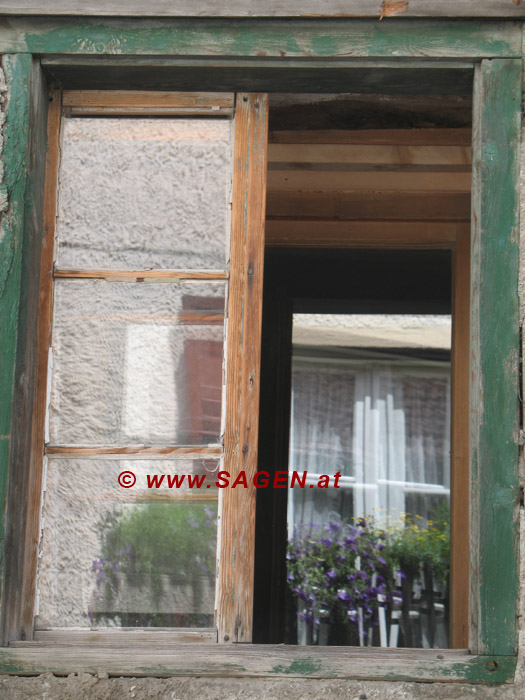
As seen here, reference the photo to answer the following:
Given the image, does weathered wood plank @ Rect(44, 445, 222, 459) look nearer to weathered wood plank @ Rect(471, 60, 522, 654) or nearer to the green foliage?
weathered wood plank @ Rect(471, 60, 522, 654)

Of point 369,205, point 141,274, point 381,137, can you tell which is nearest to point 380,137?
point 381,137

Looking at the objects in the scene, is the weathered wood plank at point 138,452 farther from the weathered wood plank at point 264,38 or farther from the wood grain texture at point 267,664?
the weathered wood plank at point 264,38

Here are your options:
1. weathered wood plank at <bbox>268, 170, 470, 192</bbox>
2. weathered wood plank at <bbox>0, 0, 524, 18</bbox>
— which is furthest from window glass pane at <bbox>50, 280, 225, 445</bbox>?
weathered wood plank at <bbox>268, 170, 470, 192</bbox>

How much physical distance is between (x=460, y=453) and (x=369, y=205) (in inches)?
40.0

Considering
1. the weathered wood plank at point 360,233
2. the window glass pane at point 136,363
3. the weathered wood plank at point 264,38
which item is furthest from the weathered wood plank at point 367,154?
the window glass pane at point 136,363

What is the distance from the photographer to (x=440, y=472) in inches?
275

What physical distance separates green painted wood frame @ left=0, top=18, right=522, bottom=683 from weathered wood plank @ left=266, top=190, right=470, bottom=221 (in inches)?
53.2

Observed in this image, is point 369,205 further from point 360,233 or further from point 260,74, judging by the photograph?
point 260,74

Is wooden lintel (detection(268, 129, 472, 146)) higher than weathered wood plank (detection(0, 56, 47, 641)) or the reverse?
higher

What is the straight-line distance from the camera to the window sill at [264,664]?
1822 millimetres

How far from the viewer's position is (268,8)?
6.72 ft

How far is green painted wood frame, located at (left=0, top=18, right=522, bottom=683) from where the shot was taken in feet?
6.02

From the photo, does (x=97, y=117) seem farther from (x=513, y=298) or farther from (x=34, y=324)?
(x=513, y=298)

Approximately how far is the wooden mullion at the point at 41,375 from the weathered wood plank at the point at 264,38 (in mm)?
173
